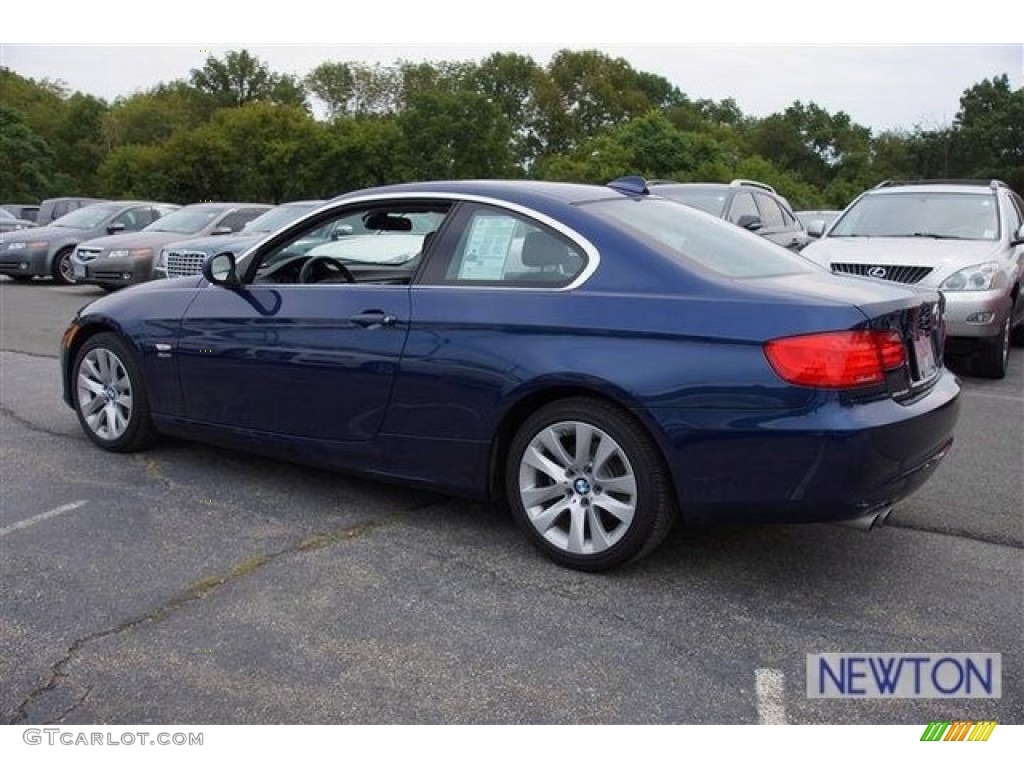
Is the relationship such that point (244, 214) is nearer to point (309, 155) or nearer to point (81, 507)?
point (81, 507)

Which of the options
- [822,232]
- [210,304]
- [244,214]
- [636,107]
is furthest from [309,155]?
[210,304]

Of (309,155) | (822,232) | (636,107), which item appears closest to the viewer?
(822,232)

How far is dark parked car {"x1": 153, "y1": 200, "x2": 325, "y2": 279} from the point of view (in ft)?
40.5

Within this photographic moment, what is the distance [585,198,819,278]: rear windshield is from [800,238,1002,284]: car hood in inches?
134

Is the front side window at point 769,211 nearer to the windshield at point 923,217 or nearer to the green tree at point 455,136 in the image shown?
the windshield at point 923,217

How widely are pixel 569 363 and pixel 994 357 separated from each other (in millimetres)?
5709

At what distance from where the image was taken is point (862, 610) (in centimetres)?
357

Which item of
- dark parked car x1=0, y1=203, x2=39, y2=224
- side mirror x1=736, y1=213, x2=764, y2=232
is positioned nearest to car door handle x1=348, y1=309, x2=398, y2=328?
side mirror x1=736, y1=213, x2=764, y2=232

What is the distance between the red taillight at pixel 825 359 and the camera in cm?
337

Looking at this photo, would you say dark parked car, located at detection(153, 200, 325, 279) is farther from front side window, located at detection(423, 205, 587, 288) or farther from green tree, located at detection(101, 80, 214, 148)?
green tree, located at detection(101, 80, 214, 148)

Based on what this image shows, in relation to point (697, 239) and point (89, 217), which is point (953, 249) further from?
point (89, 217)

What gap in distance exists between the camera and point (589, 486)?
12.5 ft

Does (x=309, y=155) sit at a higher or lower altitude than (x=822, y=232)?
higher

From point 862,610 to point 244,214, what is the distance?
13026 millimetres
